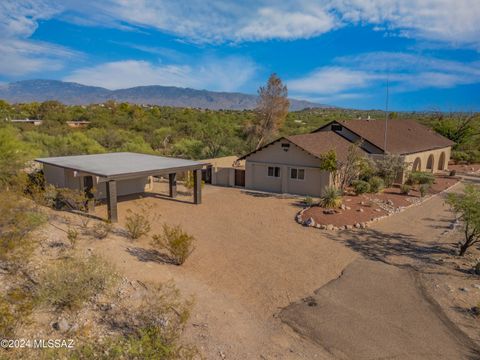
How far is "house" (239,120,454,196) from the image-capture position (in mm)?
22312

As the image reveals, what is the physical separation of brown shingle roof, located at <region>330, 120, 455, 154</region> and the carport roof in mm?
15785

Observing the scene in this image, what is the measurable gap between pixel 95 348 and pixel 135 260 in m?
4.44

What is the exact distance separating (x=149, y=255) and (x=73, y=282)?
355cm

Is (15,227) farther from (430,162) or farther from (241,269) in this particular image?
(430,162)

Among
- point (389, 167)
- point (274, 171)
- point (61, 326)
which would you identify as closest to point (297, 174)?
point (274, 171)

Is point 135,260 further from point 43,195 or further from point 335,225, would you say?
point 335,225

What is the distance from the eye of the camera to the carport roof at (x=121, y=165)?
53.3 feet

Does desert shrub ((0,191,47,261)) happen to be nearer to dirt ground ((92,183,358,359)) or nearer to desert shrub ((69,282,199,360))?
dirt ground ((92,183,358,359))

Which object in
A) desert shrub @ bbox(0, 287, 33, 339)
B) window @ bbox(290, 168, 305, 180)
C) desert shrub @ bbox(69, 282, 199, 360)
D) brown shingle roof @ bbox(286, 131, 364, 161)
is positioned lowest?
desert shrub @ bbox(69, 282, 199, 360)

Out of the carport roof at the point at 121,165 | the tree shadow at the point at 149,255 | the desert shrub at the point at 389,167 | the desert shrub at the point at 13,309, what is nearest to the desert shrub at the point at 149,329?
the desert shrub at the point at 13,309

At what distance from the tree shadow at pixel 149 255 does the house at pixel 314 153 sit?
1256 cm

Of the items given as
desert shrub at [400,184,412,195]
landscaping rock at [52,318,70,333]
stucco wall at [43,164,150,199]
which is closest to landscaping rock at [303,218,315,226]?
desert shrub at [400,184,412,195]

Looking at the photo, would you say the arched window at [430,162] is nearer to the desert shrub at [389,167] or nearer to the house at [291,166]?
the desert shrub at [389,167]

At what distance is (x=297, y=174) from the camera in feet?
75.1
